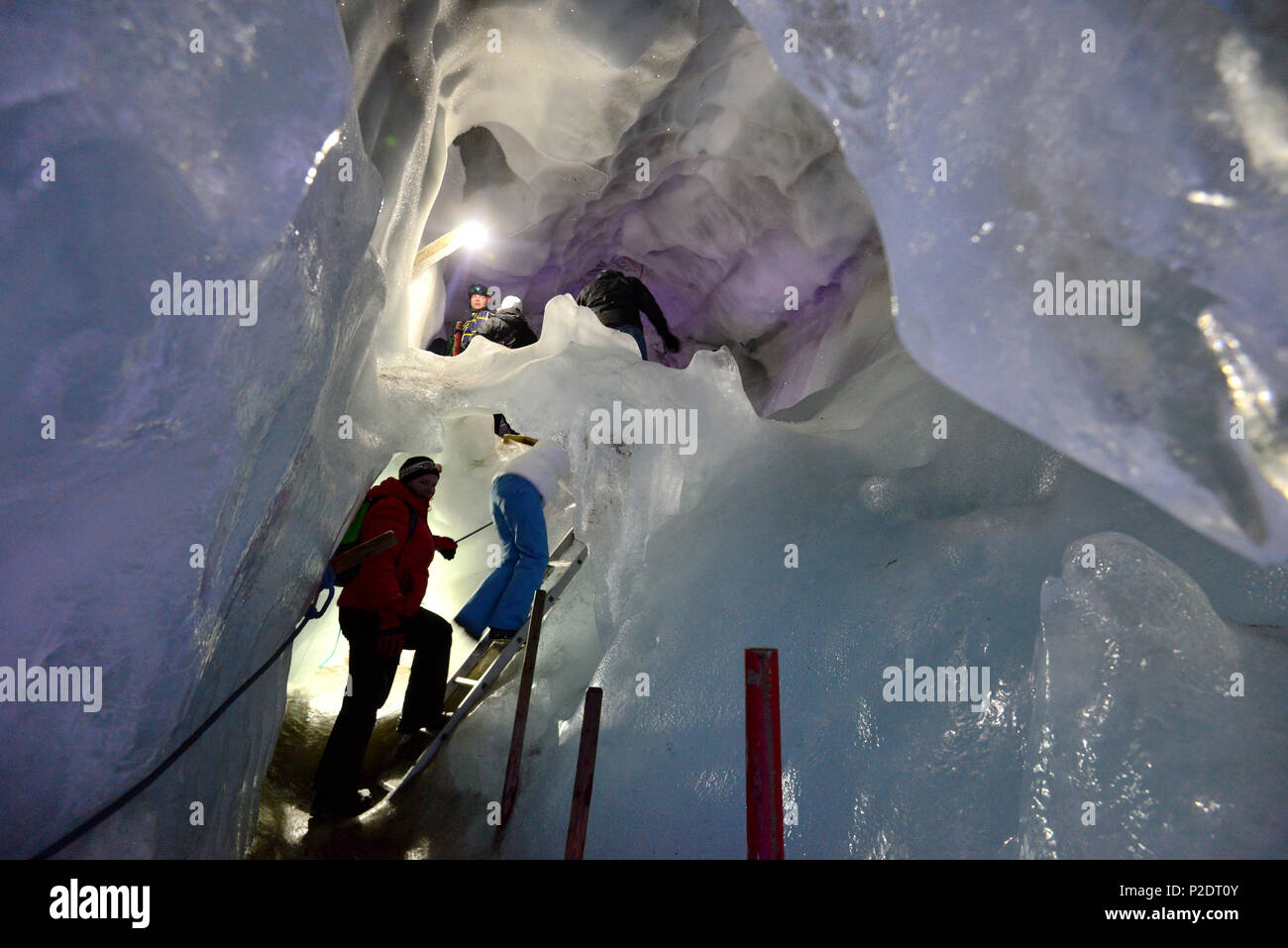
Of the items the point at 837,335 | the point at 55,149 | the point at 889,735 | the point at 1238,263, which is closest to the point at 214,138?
the point at 55,149

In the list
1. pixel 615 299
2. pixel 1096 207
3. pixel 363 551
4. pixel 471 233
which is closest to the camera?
pixel 1096 207

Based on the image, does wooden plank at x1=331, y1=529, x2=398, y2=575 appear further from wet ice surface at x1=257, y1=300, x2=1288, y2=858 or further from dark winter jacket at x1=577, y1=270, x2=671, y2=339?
dark winter jacket at x1=577, y1=270, x2=671, y2=339

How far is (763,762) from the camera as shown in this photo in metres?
1.70

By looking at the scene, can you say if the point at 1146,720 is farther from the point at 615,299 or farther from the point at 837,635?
the point at 615,299

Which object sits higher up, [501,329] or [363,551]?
[501,329]

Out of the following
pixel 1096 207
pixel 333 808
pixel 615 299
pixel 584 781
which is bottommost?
pixel 333 808

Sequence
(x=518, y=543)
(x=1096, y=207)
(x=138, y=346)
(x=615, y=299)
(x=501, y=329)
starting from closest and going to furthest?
(x=1096, y=207)
(x=138, y=346)
(x=518, y=543)
(x=501, y=329)
(x=615, y=299)

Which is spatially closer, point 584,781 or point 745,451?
point 584,781

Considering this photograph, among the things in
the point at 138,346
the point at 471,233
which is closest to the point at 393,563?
the point at 138,346

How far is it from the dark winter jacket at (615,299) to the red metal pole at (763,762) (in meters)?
4.39

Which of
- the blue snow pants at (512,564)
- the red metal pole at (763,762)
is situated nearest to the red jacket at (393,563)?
the blue snow pants at (512,564)

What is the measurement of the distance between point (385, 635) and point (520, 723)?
72 centimetres

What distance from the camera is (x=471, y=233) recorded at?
5.36 meters
